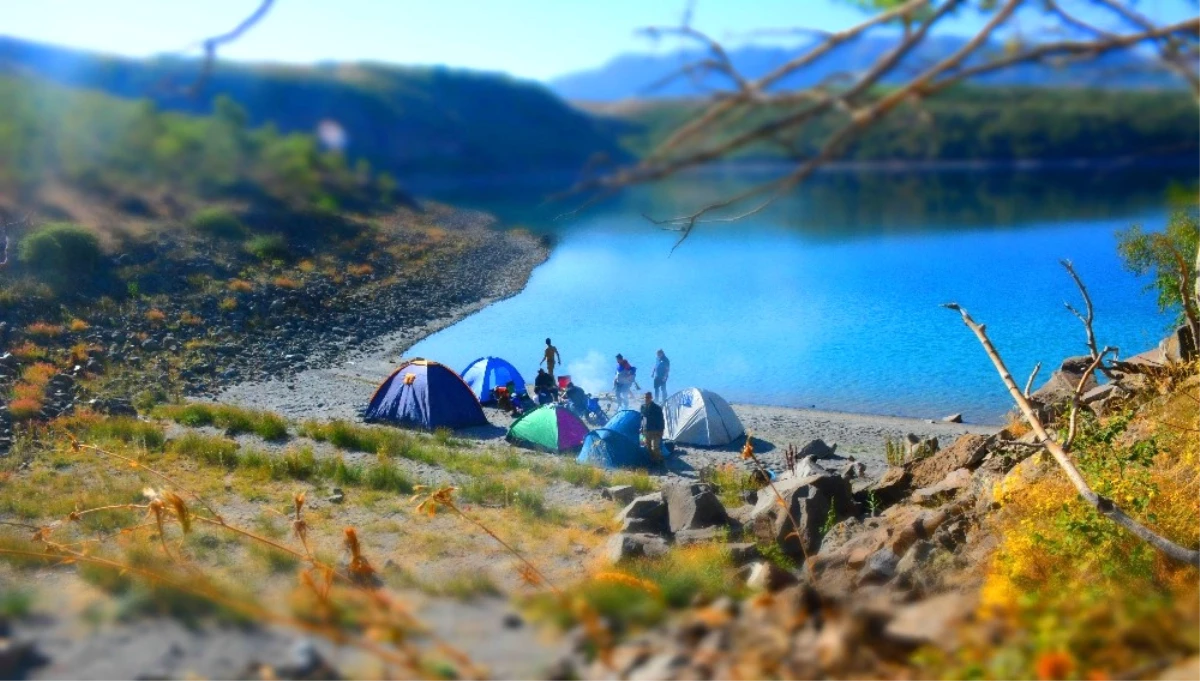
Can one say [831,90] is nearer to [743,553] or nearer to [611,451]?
[743,553]

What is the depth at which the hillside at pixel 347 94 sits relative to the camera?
16.5ft

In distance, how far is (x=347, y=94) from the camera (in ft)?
20.9

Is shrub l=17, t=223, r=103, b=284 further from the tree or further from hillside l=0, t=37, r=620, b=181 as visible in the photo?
the tree

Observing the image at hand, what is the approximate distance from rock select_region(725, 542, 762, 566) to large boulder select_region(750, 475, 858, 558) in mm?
429

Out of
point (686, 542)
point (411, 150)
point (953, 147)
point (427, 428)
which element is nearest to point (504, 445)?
point (427, 428)

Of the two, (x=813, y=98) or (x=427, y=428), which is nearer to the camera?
(x=813, y=98)

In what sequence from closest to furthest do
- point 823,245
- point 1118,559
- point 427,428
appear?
1. point 1118,559
2. point 427,428
3. point 823,245

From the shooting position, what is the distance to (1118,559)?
720 centimetres

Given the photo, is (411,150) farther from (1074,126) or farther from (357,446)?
(1074,126)

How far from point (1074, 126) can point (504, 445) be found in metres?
39.7

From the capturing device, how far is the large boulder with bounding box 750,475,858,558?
1044 centimetres

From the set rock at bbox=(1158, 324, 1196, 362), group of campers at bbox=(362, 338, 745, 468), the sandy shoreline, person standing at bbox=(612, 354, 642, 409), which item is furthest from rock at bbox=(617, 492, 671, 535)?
person standing at bbox=(612, 354, 642, 409)

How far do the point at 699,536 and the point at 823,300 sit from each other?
1166 inches

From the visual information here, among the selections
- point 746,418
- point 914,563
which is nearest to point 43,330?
point 746,418
